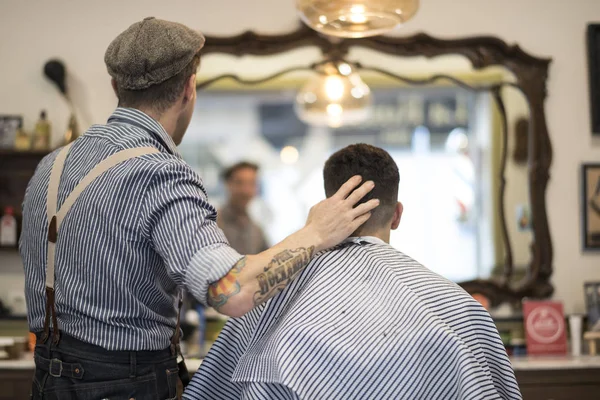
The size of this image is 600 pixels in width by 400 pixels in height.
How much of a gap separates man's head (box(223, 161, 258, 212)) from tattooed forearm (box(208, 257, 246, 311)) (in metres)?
2.35

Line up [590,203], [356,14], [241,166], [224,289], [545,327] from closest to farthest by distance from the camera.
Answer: [224,289] < [356,14] < [545,327] < [241,166] < [590,203]

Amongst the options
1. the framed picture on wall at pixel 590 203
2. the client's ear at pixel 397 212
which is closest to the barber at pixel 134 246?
the client's ear at pixel 397 212

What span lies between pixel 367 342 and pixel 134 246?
560 mm

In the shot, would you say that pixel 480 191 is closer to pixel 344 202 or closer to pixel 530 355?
pixel 530 355

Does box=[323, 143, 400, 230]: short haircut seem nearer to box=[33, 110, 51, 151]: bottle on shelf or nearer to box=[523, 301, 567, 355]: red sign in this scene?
box=[523, 301, 567, 355]: red sign

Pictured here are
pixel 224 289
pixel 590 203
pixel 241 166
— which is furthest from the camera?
pixel 590 203

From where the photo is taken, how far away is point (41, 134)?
3.74 meters

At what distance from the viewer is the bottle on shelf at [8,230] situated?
373 centimetres

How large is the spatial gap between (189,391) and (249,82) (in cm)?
228

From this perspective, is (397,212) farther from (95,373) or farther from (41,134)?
(41,134)

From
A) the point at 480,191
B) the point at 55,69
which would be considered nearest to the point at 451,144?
the point at 480,191

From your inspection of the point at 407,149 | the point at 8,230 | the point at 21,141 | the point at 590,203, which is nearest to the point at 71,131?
the point at 21,141

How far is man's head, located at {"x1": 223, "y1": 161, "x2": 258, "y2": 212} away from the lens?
12.5 feet

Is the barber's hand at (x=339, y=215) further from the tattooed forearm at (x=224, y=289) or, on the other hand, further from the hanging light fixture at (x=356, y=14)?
the hanging light fixture at (x=356, y=14)
